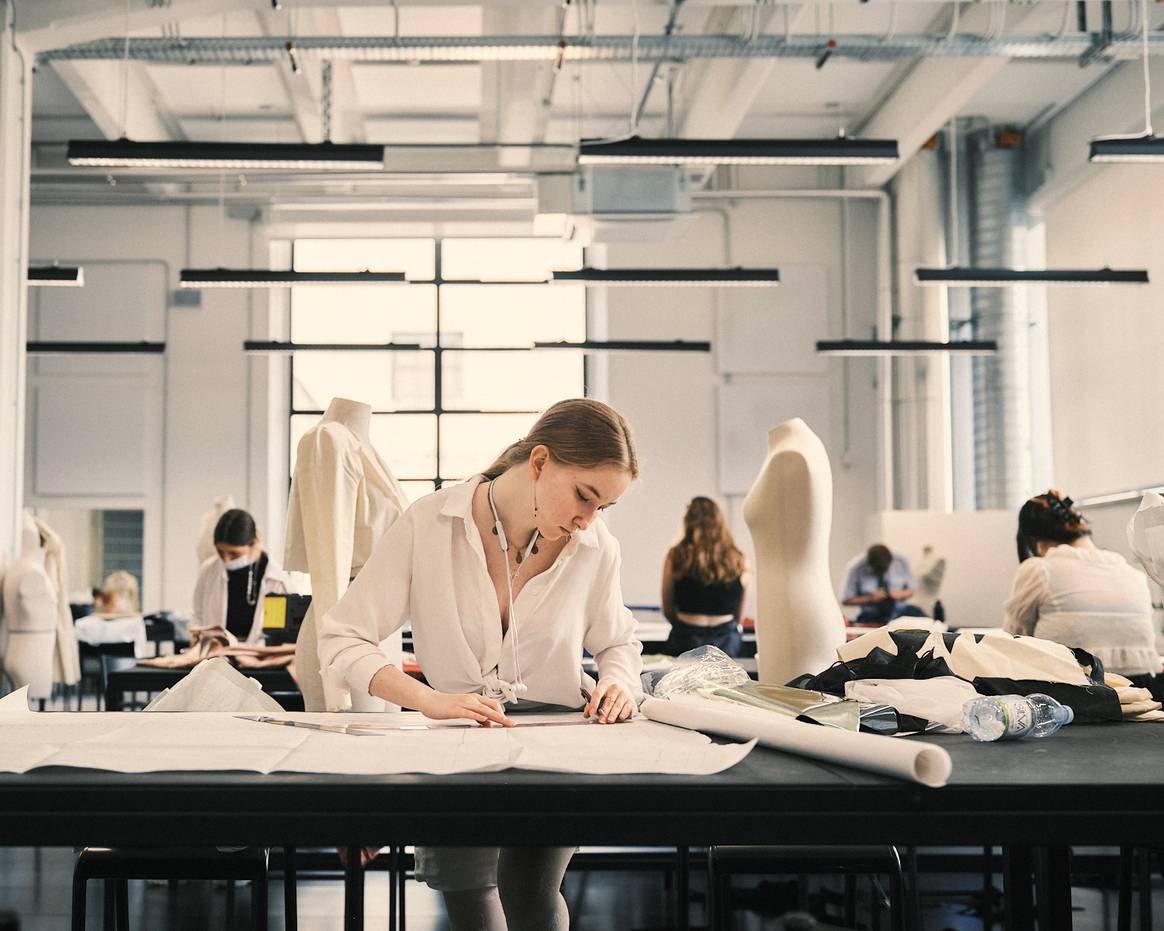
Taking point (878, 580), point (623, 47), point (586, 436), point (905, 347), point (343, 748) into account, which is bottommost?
point (878, 580)

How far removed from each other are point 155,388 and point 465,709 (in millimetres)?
10903

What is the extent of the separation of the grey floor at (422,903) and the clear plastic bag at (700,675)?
170 centimetres

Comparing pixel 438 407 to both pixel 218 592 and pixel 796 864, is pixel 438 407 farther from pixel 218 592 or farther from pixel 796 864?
pixel 796 864

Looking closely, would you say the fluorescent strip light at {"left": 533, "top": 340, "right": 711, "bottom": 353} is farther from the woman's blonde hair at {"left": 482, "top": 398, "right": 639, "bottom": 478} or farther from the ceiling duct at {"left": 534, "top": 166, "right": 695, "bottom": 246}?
the woman's blonde hair at {"left": 482, "top": 398, "right": 639, "bottom": 478}

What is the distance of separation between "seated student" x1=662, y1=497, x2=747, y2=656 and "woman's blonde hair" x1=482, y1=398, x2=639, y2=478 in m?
3.18

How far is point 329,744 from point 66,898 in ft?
9.57

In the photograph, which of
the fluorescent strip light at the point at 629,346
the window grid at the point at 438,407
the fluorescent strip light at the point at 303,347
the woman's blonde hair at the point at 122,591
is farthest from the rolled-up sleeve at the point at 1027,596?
the window grid at the point at 438,407

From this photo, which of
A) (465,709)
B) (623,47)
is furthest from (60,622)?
(465,709)

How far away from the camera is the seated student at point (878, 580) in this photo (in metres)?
8.82

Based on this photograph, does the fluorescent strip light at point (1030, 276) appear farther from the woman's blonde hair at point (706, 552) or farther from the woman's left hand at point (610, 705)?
the woman's left hand at point (610, 705)

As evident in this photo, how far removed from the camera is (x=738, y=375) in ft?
40.0

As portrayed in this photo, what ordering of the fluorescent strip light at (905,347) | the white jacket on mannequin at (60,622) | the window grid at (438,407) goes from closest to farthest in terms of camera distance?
the white jacket on mannequin at (60,622), the fluorescent strip light at (905,347), the window grid at (438,407)

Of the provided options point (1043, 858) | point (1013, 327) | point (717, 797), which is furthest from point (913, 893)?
point (1013, 327)

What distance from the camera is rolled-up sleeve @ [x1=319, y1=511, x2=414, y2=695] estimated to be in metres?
2.08
